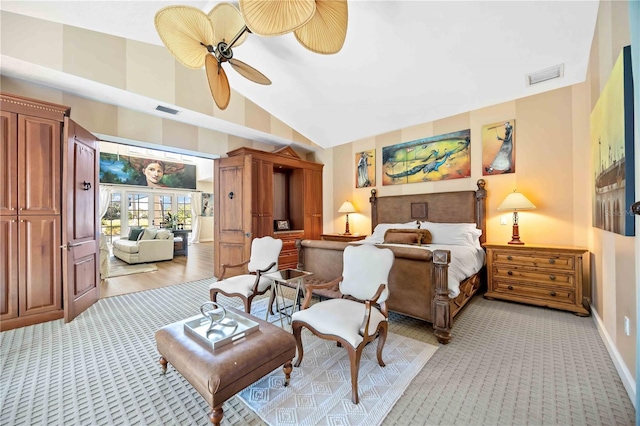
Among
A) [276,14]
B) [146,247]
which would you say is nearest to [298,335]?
[276,14]

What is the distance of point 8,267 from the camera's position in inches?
110

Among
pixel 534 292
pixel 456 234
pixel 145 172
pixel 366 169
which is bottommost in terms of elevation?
pixel 534 292

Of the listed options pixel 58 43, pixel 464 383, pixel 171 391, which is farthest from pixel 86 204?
pixel 464 383

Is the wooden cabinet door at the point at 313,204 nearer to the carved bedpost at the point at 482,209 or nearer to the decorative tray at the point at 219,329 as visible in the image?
the carved bedpost at the point at 482,209

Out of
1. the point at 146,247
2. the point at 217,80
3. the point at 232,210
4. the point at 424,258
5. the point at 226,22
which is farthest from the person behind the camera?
the point at 146,247

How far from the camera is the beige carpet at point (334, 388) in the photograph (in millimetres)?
1582

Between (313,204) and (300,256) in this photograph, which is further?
(313,204)

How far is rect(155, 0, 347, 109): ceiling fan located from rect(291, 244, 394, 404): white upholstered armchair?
6.19 feet

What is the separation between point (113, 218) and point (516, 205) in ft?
38.3

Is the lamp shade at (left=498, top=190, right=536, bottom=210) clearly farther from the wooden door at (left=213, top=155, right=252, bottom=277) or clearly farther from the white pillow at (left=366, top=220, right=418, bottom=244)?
the wooden door at (left=213, top=155, right=252, bottom=277)

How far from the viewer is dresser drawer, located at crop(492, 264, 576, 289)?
3.10m

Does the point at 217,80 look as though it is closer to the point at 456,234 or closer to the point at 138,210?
the point at 456,234

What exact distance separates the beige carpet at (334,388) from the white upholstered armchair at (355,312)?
109 mm

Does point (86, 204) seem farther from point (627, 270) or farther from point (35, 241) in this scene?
point (627, 270)
